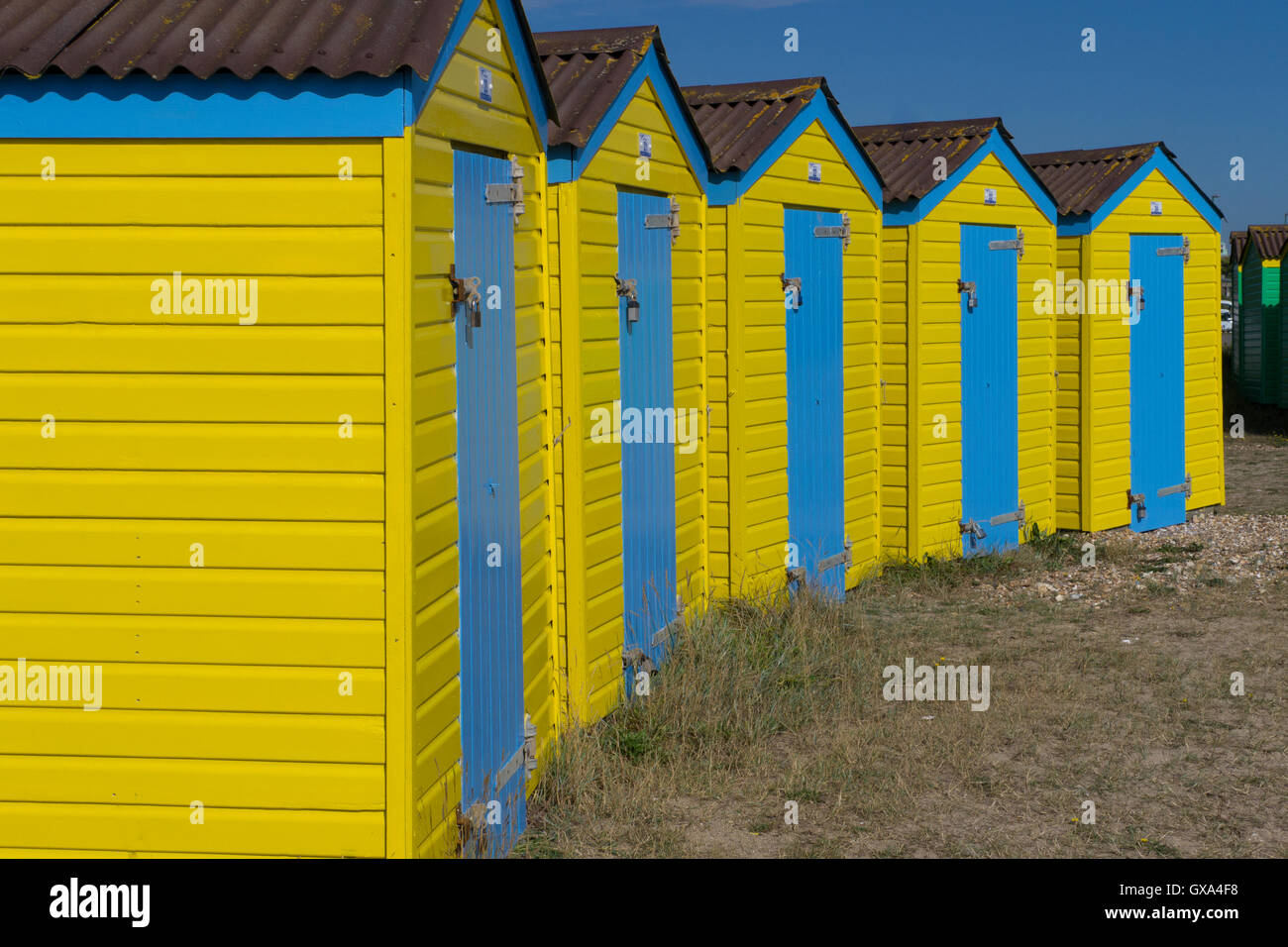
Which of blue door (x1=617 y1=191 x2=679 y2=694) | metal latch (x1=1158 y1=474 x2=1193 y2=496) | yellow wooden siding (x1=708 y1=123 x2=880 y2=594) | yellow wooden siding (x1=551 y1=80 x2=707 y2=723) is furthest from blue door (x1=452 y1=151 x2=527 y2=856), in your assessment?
metal latch (x1=1158 y1=474 x2=1193 y2=496)

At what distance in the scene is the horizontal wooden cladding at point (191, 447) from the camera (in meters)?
4.06

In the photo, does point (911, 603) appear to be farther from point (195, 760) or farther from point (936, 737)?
point (195, 760)

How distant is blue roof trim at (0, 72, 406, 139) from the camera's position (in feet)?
13.0

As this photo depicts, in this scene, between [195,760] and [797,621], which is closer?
[195,760]

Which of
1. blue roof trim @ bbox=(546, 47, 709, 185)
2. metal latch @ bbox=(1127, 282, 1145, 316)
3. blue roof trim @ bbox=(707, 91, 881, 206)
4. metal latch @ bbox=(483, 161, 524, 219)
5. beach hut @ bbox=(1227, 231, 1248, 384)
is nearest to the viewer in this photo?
metal latch @ bbox=(483, 161, 524, 219)

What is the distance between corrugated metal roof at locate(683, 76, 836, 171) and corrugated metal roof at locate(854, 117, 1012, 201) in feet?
4.32

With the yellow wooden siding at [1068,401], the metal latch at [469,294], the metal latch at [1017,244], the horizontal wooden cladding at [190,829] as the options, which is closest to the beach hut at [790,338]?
the metal latch at [1017,244]

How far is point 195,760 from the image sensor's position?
13.7 ft

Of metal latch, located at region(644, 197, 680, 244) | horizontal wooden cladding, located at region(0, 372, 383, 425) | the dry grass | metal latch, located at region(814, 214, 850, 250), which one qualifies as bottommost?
the dry grass

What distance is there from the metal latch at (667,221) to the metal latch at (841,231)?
6.49 feet

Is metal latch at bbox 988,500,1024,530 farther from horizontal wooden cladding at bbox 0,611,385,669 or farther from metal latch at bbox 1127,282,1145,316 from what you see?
horizontal wooden cladding at bbox 0,611,385,669

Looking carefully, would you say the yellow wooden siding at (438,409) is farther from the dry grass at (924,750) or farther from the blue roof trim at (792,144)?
the blue roof trim at (792,144)

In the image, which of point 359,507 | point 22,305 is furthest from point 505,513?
point 22,305

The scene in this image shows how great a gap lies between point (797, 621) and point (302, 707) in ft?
14.1
